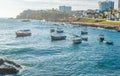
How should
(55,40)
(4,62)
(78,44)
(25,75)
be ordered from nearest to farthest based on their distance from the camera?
(25,75) < (4,62) < (78,44) < (55,40)

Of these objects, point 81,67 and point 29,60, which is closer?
point 81,67

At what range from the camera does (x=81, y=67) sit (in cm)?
6331

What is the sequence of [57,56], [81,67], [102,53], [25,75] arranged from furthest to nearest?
[102,53] → [57,56] → [81,67] → [25,75]

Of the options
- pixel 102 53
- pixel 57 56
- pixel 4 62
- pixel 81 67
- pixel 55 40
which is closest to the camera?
pixel 4 62

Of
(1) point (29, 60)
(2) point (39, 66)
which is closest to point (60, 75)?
(2) point (39, 66)

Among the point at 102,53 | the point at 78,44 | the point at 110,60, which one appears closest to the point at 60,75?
the point at 110,60

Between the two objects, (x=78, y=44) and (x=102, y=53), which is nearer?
(x=102, y=53)

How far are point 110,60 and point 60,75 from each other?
66.2 ft

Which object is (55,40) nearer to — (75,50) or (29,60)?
(75,50)

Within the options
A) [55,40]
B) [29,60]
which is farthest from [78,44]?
[29,60]

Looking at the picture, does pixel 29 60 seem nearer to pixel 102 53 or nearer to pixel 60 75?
pixel 60 75

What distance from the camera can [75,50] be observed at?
89312 millimetres

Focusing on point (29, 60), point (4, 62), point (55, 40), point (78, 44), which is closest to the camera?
point (4, 62)

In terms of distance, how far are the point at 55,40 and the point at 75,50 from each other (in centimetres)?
2664
